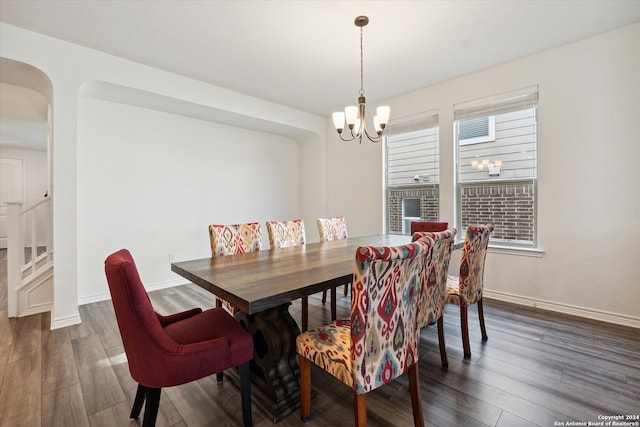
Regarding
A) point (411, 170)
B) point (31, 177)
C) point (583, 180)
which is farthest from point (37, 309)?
point (31, 177)

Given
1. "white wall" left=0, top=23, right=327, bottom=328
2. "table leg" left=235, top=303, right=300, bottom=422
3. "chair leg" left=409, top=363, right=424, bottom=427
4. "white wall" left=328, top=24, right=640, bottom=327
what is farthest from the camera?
"white wall" left=0, top=23, right=327, bottom=328

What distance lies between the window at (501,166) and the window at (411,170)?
0.32 metres

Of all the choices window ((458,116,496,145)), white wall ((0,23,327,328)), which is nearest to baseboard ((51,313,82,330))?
white wall ((0,23,327,328))

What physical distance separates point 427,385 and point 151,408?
4.91 ft

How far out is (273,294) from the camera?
1.27 m

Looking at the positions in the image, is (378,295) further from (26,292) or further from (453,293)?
(26,292)

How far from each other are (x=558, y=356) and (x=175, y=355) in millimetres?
2515

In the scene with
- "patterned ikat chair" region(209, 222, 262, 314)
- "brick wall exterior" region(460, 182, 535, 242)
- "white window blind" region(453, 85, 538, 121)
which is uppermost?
"white window blind" region(453, 85, 538, 121)

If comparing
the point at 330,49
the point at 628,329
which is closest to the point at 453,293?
the point at 628,329

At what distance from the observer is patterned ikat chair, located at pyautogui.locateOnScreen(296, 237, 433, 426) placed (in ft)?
3.65

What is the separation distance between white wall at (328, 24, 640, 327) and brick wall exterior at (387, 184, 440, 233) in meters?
0.94

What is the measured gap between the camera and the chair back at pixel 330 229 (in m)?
3.37

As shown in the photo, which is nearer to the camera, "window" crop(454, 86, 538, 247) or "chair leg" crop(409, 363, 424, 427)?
"chair leg" crop(409, 363, 424, 427)

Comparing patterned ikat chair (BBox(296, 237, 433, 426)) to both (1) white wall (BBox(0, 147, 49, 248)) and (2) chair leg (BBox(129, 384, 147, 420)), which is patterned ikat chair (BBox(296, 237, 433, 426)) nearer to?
(2) chair leg (BBox(129, 384, 147, 420))
